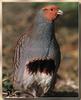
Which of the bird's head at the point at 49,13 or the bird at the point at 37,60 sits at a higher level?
the bird's head at the point at 49,13

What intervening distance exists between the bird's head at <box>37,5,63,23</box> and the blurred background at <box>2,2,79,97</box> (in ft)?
0.12

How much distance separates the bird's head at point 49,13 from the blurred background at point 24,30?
0.04 meters

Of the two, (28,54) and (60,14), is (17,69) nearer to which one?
(28,54)

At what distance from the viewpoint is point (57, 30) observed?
212 inches

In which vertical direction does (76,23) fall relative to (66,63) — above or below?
above

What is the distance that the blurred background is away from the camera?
17.6ft

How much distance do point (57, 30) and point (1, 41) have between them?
18.6 inches

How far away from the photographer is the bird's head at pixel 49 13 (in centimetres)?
536

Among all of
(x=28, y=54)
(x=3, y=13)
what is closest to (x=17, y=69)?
(x=28, y=54)

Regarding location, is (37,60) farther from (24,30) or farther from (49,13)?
(49,13)

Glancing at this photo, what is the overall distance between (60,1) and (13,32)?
47cm

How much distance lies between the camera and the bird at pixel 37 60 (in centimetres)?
536

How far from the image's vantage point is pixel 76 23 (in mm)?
5363

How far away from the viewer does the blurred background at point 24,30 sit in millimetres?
5359
